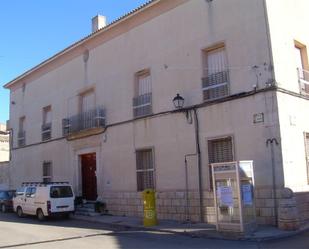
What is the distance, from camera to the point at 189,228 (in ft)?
47.9

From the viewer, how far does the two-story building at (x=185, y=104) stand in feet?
47.2

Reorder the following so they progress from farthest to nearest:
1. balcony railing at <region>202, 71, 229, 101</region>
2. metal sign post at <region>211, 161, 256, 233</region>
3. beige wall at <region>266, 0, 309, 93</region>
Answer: balcony railing at <region>202, 71, 229, 101</region>
beige wall at <region>266, 0, 309, 93</region>
metal sign post at <region>211, 161, 256, 233</region>

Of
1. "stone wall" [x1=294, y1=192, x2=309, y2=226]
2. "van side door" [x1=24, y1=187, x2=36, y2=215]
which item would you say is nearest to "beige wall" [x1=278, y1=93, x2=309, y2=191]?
"stone wall" [x1=294, y1=192, x2=309, y2=226]

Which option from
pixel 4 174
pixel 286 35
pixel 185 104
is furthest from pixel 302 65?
pixel 4 174

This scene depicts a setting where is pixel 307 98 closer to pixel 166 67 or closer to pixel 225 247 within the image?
pixel 166 67

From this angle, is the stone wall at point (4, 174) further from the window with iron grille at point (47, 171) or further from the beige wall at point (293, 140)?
the beige wall at point (293, 140)

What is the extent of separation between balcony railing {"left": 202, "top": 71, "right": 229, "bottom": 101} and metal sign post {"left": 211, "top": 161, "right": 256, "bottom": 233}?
325cm

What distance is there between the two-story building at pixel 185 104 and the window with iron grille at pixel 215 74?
4 centimetres

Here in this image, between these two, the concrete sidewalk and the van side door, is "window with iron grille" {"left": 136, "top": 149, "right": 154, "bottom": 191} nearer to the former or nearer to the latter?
the concrete sidewalk

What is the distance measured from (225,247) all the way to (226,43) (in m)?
7.62

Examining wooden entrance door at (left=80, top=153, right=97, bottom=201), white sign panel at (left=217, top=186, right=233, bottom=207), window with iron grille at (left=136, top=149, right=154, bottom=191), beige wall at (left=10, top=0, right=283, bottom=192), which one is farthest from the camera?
wooden entrance door at (left=80, top=153, right=97, bottom=201)

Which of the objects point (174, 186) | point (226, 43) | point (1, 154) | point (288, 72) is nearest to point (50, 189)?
point (174, 186)

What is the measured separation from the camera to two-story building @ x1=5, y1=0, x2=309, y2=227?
47.2 ft

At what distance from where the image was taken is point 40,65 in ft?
87.2
